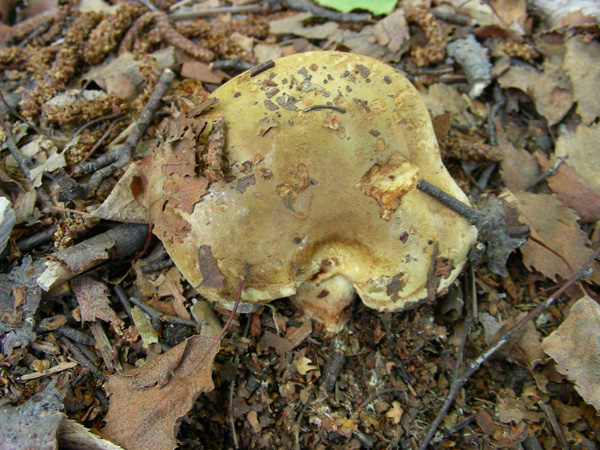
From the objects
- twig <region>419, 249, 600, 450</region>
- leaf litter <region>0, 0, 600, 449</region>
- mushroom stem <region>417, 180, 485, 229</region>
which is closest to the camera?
mushroom stem <region>417, 180, 485, 229</region>

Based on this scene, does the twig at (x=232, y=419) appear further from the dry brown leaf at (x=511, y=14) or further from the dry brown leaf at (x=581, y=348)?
the dry brown leaf at (x=511, y=14)

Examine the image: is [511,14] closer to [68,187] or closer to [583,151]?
[583,151]

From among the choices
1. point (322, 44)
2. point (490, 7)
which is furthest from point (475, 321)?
point (490, 7)

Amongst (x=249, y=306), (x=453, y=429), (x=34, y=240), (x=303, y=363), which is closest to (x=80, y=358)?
(x=34, y=240)

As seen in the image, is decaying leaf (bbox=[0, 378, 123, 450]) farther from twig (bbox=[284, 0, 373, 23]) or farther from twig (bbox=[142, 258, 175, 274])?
twig (bbox=[284, 0, 373, 23])

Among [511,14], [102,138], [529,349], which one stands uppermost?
[511,14]

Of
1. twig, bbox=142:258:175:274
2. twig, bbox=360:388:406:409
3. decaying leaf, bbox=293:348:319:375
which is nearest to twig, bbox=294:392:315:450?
decaying leaf, bbox=293:348:319:375

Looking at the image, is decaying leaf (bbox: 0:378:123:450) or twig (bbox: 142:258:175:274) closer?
decaying leaf (bbox: 0:378:123:450)
